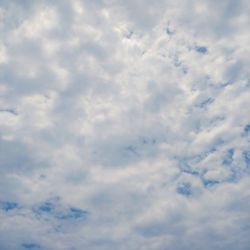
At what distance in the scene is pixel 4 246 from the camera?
47094 millimetres

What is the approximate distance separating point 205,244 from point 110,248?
589 inches

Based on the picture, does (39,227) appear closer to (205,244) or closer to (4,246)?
(4,246)

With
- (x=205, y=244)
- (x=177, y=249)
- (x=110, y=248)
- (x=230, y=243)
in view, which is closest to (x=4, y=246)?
(x=110, y=248)

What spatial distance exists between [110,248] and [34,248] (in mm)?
11717

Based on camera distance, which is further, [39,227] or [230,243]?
[230,243]

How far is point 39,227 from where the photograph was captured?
43.4m

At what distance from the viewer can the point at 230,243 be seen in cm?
4838

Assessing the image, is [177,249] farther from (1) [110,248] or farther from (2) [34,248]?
(2) [34,248]

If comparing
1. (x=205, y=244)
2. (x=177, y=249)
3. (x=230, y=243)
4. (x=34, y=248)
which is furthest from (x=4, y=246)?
(x=230, y=243)

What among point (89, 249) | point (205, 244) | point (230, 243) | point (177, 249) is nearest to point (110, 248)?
point (89, 249)

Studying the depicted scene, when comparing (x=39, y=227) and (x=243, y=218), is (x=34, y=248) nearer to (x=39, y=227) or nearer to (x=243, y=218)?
(x=39, y=227)

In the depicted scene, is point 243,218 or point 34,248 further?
point 34,248

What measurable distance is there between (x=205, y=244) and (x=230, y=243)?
411 cm

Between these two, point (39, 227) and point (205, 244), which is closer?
point (39, 227)
